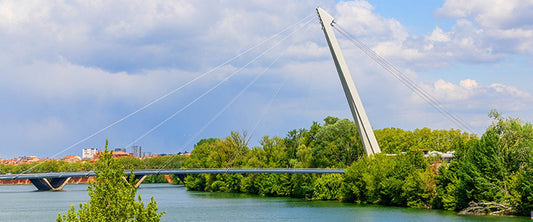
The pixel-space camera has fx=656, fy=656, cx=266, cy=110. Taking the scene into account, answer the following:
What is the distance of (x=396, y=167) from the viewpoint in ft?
143

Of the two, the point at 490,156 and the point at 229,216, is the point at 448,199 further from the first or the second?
the point at 229,216

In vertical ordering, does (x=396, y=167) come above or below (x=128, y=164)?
below

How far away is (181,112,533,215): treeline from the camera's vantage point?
34.5 metres

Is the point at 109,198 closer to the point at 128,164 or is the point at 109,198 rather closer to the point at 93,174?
the point at 93,174

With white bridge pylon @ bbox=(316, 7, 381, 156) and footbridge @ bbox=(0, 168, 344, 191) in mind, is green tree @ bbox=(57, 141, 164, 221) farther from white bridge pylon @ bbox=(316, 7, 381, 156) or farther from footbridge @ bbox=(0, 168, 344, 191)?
footbridge @ bbox=(0, 168, 344, 191)

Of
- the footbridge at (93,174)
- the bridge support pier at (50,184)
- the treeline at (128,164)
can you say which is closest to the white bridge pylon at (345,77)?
the footbridge at (93,174)

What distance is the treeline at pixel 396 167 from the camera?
113 feet

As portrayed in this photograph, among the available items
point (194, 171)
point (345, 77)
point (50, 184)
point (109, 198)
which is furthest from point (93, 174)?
point (109, 198)

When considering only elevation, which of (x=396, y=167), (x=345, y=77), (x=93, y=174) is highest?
(x=345, y=77)

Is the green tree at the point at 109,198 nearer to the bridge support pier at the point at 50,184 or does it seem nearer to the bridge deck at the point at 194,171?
the bridge deck at the point at 194,171

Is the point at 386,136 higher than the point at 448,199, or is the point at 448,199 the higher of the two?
the point at 386,136

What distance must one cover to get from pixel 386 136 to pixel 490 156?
3203 centimetres

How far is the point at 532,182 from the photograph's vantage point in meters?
32.2

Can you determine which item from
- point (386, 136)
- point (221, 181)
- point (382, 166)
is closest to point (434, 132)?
point (386, 136)
